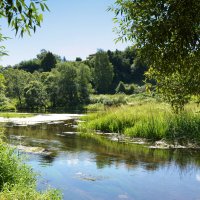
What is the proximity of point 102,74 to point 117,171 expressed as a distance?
97.3 m

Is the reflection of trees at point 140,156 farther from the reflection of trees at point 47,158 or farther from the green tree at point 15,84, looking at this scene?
the green tree at point 15,84

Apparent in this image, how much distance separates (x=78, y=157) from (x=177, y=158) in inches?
189

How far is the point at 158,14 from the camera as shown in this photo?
7.55m

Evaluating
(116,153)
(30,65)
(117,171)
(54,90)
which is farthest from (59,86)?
(30,65)

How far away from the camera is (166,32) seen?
7.35 metres

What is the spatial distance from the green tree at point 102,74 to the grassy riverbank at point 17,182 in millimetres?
100406

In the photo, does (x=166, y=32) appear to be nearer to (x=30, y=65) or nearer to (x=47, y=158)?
(x=47, y=158)

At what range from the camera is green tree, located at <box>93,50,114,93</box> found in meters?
111

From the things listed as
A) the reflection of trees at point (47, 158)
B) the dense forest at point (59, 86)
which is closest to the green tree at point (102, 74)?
the dense forest at point (59, 86)

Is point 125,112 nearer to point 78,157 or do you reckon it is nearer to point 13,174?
point 78,157

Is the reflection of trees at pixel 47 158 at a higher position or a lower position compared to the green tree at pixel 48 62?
lower

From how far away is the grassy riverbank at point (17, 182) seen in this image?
25.4 feet

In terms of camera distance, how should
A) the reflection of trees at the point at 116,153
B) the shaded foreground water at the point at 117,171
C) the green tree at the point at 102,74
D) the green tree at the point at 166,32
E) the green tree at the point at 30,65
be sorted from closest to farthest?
the green tree at the point at 166,32 < the shaded foreground water at the point at 117,171 < the reflection of trees at the point at 116,153 < the green tree at the point at 102,74 < the green tree at the point at 30,65

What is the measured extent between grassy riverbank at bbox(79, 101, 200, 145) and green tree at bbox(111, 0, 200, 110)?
26.9ft
